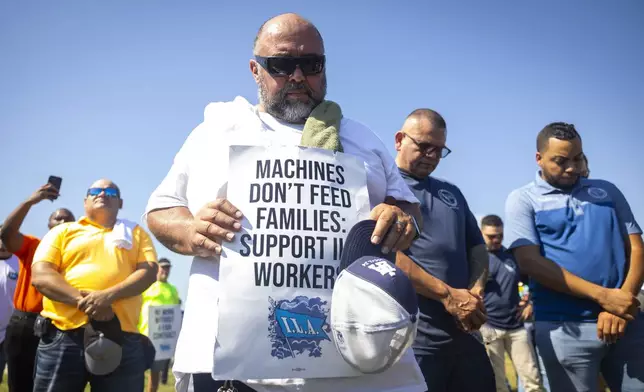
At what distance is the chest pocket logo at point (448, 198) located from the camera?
4.15 m

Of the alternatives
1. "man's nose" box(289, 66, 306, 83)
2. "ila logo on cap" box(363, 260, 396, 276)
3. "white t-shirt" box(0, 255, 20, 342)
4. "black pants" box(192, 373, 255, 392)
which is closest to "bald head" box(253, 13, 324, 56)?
"man's nose" box(289, 66, 306, 83)

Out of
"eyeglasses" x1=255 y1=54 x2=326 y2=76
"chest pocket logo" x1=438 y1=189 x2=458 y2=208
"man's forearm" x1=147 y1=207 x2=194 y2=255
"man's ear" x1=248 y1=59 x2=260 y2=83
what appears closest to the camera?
"man's forearm" x1=147 y1=207 x2=194 y2=255

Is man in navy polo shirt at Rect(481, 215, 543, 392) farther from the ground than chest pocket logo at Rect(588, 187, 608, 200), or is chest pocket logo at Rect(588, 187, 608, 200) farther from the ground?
chest pocket logo at Rect(588, 187, 608, 200)

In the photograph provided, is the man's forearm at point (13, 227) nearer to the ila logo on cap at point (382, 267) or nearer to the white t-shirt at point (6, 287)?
the white t-shirt at point (6, 287)

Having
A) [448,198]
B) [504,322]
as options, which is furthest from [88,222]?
[504,322]

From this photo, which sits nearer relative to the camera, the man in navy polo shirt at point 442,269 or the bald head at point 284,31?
the bald head at point 284,31

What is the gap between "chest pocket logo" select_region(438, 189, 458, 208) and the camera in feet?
13.6

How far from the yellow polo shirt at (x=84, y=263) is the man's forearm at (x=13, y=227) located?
1.20 meters

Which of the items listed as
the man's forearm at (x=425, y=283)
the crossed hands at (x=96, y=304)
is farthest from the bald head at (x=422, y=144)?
the crossed hands at (x=96, y=304)

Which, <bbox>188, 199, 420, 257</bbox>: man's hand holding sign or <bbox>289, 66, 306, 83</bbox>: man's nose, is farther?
<bbox>289, 66, 306, 83</bbox>: man's nose

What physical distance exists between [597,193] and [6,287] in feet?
23.2

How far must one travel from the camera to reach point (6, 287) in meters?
7.88

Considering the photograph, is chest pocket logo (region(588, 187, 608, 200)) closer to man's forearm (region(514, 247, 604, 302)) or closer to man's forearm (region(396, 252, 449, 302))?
man's forearm (region(514, 247, 604, 302))

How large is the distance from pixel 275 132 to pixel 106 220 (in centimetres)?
347
